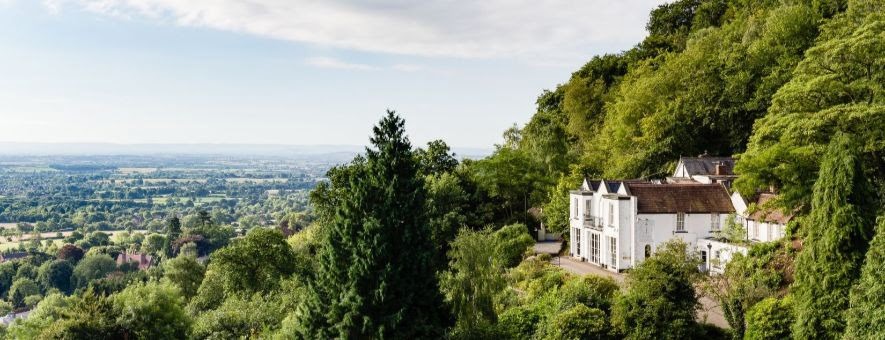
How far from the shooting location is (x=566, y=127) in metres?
59.7

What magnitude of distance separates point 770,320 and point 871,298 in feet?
10.9

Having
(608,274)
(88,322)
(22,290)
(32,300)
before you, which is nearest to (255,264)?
(88,322)

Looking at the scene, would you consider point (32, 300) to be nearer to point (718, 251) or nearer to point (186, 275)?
point (186, 275)

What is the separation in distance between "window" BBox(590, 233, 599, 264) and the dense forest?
237 cm

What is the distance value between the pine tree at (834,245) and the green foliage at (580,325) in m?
A: 5.31

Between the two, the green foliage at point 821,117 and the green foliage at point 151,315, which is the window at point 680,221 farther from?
the green foliage at point 151,315

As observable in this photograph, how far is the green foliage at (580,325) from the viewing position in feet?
70.0

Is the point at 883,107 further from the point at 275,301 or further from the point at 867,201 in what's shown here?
the point at 275,301

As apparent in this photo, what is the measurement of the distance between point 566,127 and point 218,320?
125 ft

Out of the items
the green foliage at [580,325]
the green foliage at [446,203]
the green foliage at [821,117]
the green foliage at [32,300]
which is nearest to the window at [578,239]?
the green foliage at [446,203]

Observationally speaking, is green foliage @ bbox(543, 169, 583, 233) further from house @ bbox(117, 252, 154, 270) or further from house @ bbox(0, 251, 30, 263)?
house @ bbox(0, 251, 30, 263)

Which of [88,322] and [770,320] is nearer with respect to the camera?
[770,320]

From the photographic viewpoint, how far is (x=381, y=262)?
21469 millimetres

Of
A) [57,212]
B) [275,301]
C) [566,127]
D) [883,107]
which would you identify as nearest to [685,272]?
[883,107]
